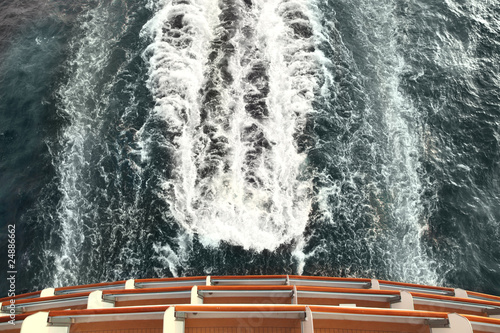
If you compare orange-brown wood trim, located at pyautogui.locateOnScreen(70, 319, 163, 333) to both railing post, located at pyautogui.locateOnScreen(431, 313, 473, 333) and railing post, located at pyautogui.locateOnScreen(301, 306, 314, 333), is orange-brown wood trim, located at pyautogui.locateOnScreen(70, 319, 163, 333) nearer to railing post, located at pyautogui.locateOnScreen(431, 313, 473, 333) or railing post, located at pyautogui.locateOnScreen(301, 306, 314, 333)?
railing post, located at pyautogui.locateOnScreen(301, 306, 314, 333)

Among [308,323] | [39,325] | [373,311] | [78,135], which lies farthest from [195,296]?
[78,135]

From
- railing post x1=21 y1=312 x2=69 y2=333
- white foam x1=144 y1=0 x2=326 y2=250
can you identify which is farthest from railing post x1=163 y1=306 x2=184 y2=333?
white foam x1=144 y1=0 x2=326 y2=250

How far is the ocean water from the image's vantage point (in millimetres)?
45469

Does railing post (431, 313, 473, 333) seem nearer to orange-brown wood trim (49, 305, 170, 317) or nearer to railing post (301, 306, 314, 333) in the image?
railing post (301, 306, 314, 333)

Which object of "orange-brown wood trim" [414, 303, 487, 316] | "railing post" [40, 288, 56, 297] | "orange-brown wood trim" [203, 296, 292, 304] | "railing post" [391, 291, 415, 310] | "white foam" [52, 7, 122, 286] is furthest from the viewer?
"white foam" [52, 7, 122, 286]

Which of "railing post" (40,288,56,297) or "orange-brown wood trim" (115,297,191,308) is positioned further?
"railing post" (40,288,56,297)

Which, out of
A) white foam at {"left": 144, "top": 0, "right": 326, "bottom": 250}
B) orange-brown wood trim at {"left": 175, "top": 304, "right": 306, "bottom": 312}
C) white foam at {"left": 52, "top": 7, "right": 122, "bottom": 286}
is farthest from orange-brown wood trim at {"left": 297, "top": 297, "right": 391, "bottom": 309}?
white foam at {"left": 52, "top": 7, "right": 122, "bottom": 286}

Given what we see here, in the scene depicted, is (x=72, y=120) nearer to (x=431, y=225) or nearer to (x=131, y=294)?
(x=131, y=294)

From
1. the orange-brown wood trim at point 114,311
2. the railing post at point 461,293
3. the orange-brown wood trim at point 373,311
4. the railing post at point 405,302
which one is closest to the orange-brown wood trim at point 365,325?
the orange-brown wood trim at point 373,311

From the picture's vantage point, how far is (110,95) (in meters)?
57.3

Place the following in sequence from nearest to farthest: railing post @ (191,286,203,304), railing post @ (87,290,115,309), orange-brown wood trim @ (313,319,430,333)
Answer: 1. orange-brown wood trim @ (313,319,430,333)
2. railing post @ (87,290,115,309)
3. railing post @ (191,286,203,304)

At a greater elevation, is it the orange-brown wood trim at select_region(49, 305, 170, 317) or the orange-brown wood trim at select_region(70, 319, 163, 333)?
the orange-brown wood trim at select_region(49, 305, 170, 317)

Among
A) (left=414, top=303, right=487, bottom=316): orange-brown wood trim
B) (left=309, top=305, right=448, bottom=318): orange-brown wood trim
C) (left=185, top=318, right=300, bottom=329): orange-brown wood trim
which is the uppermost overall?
→ (left=309, top=305, right=448, bottom=318): orange-brown wood trim

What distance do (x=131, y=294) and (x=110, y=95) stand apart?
35.0 metres
